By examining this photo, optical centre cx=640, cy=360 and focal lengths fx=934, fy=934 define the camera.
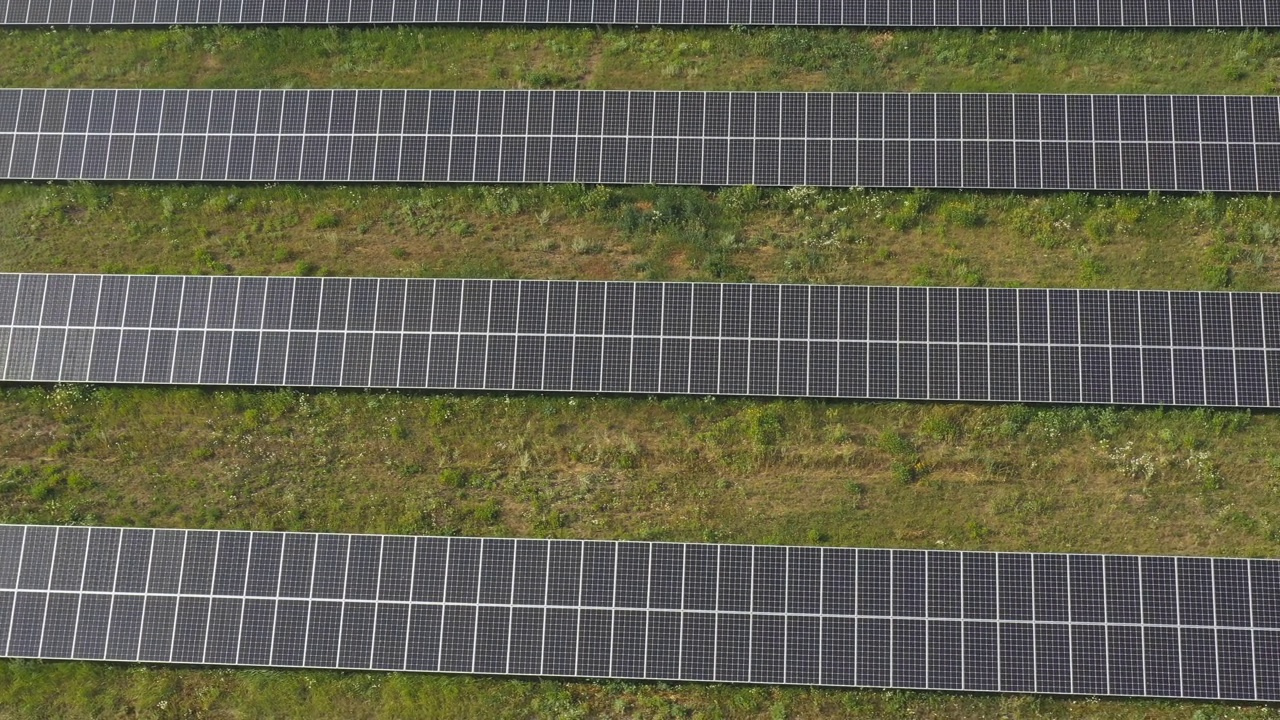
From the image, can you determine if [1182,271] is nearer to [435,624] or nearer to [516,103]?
[516,103]

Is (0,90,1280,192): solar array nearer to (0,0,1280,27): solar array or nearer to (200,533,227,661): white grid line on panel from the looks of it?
(0,0,1280,27): solar array

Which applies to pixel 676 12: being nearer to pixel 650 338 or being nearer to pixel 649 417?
pixel 650 338

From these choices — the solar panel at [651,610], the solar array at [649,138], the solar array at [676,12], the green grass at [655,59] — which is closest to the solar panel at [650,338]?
the solar array at [649,138]

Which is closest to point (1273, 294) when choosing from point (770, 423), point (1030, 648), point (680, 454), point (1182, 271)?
point (1182, 271)

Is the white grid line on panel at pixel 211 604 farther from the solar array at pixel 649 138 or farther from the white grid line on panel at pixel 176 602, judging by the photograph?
the solar array at pixel 649 138

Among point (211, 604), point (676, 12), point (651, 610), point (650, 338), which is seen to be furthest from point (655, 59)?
point (211, 604)

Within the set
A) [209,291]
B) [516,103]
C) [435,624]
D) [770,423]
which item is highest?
[516,103]
